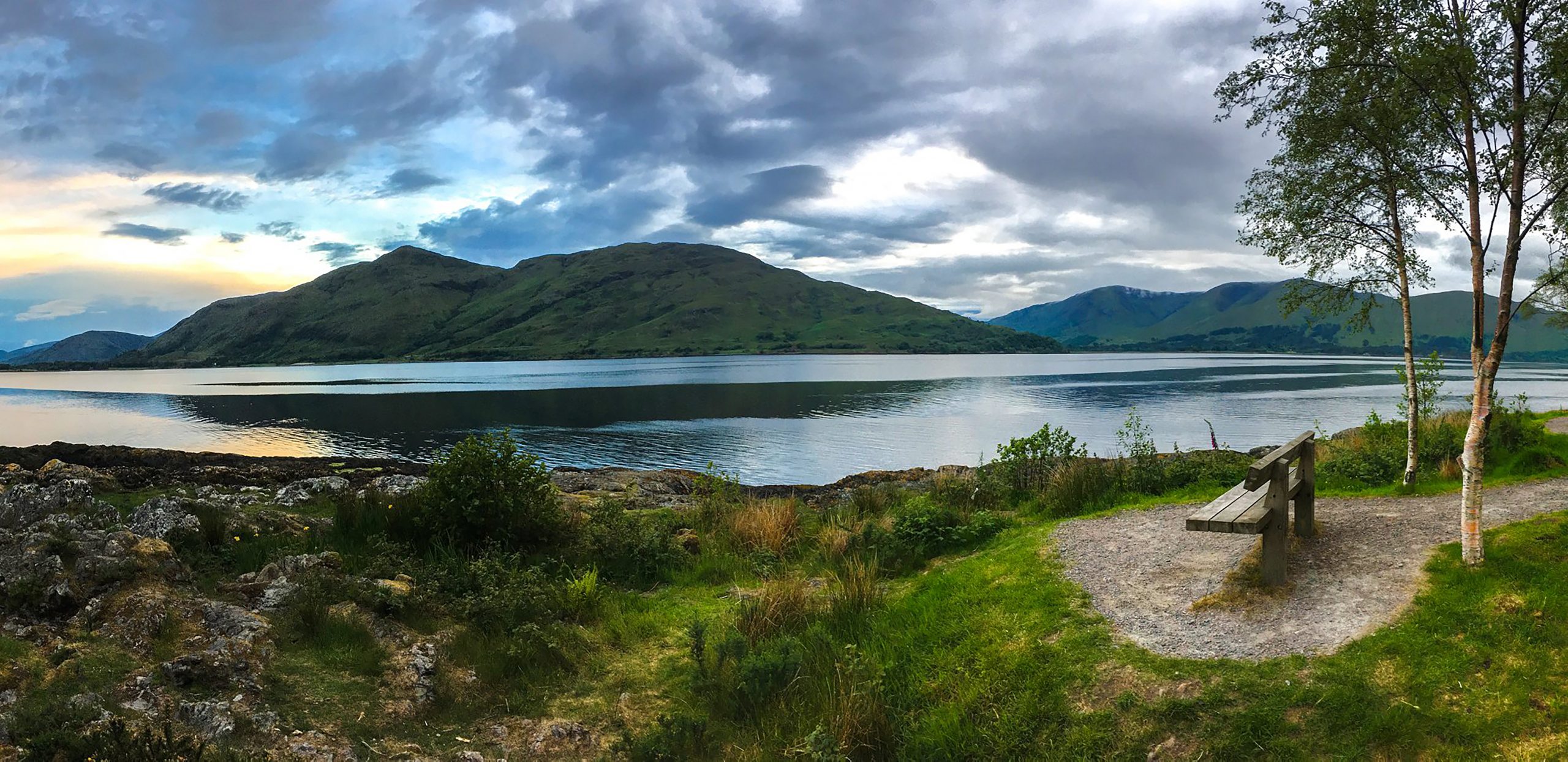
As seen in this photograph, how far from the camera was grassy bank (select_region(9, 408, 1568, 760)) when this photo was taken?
6023mm

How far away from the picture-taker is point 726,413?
61562mm

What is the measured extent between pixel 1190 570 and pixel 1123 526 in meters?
2.50

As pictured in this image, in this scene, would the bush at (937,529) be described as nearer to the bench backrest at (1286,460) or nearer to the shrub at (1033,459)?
the shrub at (1033,459)

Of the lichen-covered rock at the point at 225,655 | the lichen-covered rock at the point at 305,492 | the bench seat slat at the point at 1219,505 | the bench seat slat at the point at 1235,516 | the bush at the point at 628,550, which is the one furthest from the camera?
the lichen-covered rock at the point at 305,492

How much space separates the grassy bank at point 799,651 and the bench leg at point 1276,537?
1.10 metres

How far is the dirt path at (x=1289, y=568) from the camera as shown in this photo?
7.15 m

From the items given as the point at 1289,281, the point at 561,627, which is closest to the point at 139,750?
the point at 561,627

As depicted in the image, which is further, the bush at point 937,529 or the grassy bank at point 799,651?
the bush at point 937,529

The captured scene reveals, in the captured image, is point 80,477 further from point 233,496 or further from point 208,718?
point 208,718

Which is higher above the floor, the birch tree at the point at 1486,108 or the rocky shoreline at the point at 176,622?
the birch tree at the point at 1486,108

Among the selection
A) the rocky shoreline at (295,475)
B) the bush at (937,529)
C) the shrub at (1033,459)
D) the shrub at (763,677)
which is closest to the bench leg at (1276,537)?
the bush at (937,529)

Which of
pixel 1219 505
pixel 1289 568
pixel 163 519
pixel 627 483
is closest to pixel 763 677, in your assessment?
pixel 1219 505

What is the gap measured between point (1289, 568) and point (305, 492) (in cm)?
1594

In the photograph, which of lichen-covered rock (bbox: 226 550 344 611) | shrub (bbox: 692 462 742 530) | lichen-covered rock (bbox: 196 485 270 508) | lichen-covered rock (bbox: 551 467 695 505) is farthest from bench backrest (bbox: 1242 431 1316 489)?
lichen-covered rock (bbox: 551 467 695 505)
